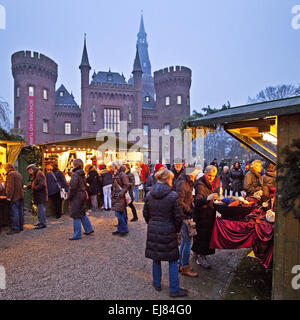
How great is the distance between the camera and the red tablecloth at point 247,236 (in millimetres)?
3105

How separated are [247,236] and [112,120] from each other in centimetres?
3130

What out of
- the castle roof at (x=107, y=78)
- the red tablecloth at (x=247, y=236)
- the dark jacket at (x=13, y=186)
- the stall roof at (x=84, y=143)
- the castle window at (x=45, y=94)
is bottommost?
the red tablecloth at (x=247, y=236)

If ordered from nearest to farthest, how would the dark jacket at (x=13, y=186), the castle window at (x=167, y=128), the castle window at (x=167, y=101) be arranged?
the dark jacket at (x=13, y=186), the castle window at (x=167, y=128), the castle window at (x=167, y=101)

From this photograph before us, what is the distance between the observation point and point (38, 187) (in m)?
6.41

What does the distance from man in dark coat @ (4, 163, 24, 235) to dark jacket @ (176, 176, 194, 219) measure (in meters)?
4.72

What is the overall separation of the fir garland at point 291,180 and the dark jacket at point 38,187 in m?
6.02

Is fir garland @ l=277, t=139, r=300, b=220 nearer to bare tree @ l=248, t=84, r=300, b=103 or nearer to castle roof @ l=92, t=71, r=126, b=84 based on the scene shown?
bare tree @ l=248, t=84, r=300, b=103

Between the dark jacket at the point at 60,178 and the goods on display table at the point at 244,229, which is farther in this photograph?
the dark jacket at the point at 60,178

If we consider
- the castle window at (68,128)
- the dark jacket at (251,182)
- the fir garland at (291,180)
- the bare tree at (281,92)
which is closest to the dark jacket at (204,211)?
the fir garland at (291,180)

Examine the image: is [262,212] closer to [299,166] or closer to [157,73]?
[299,166]

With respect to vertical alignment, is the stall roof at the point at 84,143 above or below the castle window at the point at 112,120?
below

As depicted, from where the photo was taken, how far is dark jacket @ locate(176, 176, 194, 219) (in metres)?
3.65

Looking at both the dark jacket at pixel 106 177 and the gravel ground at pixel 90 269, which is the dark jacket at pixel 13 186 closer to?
the gravel ground at pixel 90 269

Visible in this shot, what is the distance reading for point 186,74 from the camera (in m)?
36.2
